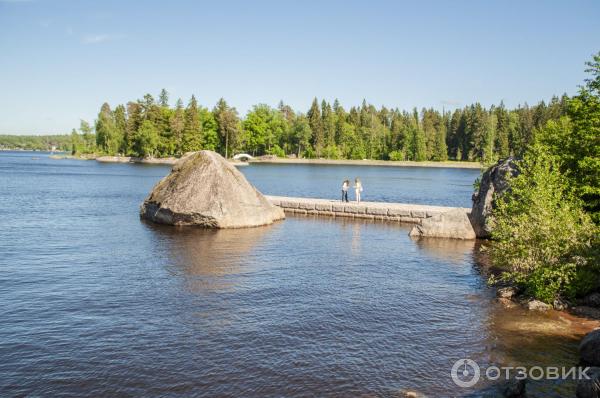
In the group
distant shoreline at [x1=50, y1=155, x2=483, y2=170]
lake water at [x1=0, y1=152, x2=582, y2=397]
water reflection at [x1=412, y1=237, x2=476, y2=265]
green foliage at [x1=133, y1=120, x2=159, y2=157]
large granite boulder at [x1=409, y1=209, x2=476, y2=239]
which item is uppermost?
green foliage at [x1=133, y1=120, x2=159, y2=157]

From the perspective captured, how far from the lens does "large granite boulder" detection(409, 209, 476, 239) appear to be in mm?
30344

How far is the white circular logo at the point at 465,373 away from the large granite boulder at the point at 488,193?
16775 mm

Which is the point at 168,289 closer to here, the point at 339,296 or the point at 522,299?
the point at 339,296

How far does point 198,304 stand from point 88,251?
1091 cm

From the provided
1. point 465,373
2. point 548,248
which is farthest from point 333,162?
point 465,373

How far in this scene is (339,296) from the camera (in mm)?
17891

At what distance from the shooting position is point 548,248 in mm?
17531

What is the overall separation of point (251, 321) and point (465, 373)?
6396 millimetres

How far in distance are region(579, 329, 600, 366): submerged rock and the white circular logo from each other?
296cm

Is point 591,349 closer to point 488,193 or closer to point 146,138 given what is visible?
point 488,193

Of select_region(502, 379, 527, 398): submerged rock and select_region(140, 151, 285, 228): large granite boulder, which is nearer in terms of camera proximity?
select_region(502, 379, 527, 398): submerged rock

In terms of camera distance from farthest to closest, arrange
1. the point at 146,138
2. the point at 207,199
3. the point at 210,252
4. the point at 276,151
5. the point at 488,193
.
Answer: the point at 276,151
the point at 146,138
the point at 207,199
the point at 488,193
the point at 210,252

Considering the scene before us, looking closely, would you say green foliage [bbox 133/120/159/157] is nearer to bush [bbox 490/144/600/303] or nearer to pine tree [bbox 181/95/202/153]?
pine tree [bbox 181/95/202/153]

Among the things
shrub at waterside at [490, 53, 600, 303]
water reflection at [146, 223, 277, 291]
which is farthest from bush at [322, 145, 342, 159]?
shrub at waterside at [490, 53, 600, 303]
